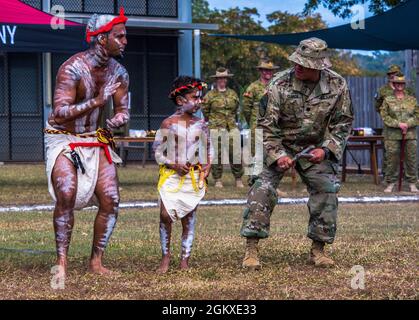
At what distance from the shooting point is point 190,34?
29.2 m

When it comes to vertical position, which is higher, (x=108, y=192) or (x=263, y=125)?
(x=263, y=125)

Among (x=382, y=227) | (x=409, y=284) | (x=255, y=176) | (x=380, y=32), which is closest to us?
(x=409, y=284)

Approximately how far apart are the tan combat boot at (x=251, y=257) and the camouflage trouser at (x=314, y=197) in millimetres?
78

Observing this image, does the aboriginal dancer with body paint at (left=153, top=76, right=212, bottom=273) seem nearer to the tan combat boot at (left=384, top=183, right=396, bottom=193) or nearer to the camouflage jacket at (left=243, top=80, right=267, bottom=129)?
the camouflage jacket at (left=243, top=80, right=267, bottom=129)

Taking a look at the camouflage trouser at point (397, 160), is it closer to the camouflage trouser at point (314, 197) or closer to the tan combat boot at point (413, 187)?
the tan combat boot at point (413, 187)

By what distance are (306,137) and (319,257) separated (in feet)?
3.27

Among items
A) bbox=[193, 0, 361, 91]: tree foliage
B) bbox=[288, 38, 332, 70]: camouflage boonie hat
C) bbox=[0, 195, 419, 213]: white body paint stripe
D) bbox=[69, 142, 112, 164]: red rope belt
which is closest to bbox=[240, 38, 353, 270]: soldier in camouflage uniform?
bbox=[288, 38, 332, 70]: camouflage boonie hat

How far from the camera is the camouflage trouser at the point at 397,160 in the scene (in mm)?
17594

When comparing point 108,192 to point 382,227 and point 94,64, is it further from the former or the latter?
point 382,227

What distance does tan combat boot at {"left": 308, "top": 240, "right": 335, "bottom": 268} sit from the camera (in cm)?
791

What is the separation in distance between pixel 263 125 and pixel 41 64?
20742 millimetres

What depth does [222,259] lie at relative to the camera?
27.6 feet

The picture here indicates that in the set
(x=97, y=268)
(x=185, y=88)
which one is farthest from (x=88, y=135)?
(x=97, y=268)
